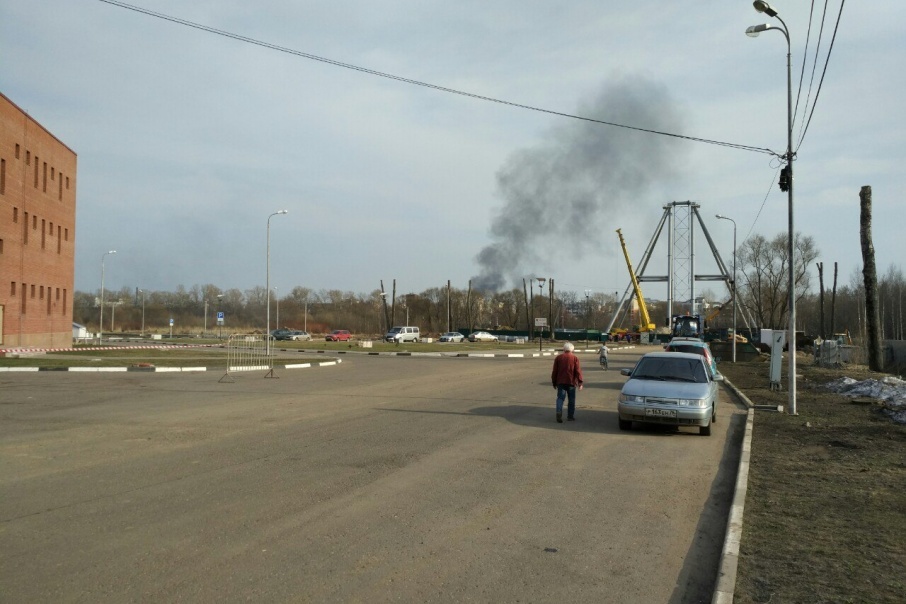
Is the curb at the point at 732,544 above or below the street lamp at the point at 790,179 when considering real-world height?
below

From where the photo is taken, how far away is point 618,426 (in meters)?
13.0

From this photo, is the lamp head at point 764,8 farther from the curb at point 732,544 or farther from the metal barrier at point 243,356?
the metal barrier at point 243,356

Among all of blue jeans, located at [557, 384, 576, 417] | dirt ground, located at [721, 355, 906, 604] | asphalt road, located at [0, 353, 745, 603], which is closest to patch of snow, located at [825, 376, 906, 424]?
dirt ground, located at [721, 355, 906, 604]

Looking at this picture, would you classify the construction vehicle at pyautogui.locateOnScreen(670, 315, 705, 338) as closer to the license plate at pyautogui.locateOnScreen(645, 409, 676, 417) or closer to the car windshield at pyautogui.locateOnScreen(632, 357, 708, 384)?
the car windshield at pyautogui.locateOnScreen(632, 357, 708, 384)

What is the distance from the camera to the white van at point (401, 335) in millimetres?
70312

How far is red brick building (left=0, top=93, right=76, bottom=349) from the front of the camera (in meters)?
36.4

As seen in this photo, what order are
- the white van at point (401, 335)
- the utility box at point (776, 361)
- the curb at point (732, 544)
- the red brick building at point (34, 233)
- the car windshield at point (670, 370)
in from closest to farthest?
the curb at point (732, 544)
the car windshield at point (670, 370)
the utility box at point (776, 361)
the red brick building at point (34, 233)
the white van at point (401, 335)

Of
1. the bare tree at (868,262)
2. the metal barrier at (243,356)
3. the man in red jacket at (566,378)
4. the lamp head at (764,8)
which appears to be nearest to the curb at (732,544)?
the man in red jacket at (566,378)

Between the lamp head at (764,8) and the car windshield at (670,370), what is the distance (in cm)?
819

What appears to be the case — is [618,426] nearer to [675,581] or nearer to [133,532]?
[675,581]

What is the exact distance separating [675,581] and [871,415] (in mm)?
12601

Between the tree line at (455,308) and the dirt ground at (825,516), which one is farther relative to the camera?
the tree line at (455,308)

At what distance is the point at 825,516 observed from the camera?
6.58 metres

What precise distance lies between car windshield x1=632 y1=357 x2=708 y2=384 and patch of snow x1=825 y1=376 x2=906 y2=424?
173 inches
